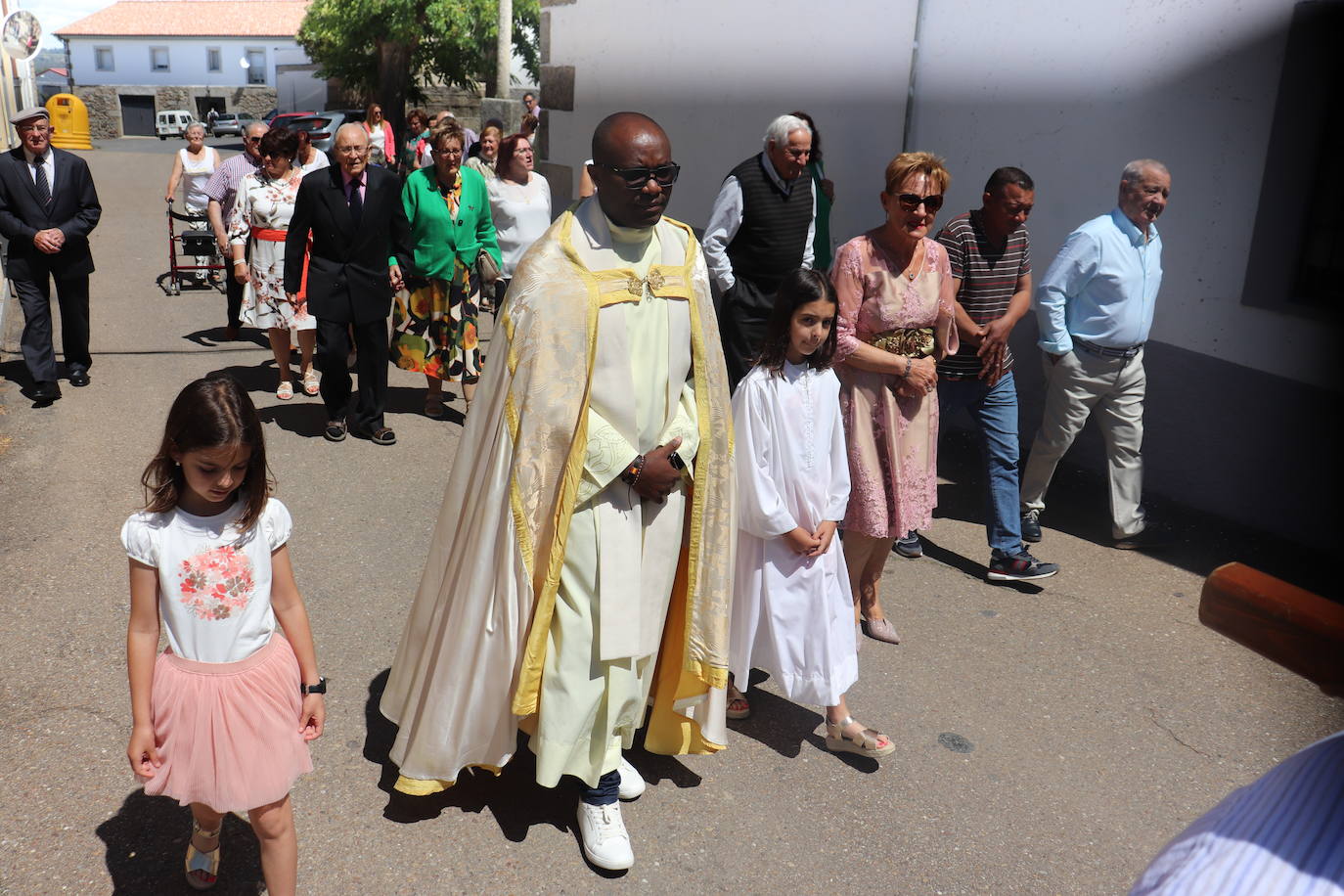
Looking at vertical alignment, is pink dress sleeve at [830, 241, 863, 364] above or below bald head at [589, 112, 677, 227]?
below

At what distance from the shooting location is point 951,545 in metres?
5.98

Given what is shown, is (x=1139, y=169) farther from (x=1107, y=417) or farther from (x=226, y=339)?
(x=226, y=339)

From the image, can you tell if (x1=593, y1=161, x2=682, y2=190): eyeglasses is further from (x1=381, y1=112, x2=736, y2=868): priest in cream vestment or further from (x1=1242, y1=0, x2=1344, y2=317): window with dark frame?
(x1=1242, y1=0, x2=1344, y2=317): window with dark frame

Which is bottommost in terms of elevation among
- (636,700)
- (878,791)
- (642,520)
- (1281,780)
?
(878,791)

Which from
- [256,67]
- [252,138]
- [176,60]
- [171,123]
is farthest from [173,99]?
[252,138]

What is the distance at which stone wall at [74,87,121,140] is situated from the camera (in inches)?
2261

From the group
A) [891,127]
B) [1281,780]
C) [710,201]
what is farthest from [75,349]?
[1281,780]

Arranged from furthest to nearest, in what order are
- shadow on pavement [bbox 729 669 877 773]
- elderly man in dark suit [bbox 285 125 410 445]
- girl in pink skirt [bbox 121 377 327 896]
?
elderly man in dark suit [bbox 285 125 410 445], shadow on pavement [bbox 729 669 877 773], girl in pink skirt [bbox 121 377 327 896]

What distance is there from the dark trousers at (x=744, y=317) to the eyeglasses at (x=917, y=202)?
1835 millimetres

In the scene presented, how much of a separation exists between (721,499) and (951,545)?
114 inches

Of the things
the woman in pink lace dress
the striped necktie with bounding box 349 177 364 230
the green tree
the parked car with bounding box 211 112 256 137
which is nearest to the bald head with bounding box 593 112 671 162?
the woman in pink lace dress

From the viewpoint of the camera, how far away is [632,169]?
308 centimetres

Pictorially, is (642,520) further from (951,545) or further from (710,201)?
(710,201)

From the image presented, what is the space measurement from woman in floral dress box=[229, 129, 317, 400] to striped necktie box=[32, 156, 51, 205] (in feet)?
3.76
